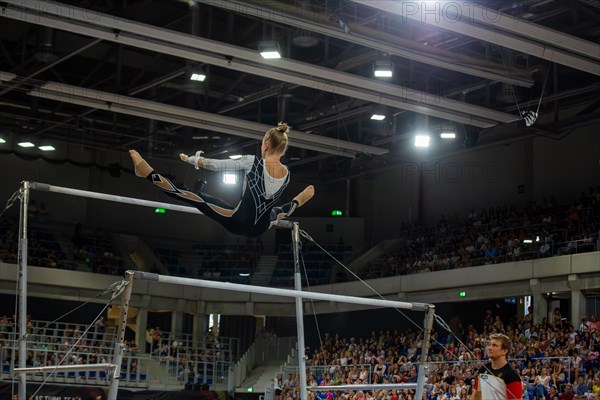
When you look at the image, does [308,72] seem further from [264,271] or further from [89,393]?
[264,271]

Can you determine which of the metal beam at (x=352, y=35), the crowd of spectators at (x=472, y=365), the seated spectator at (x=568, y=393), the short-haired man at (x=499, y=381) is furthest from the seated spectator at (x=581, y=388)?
the short-haired man at (x=499, y=381)

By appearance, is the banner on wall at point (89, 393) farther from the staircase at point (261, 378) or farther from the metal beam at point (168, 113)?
the metal beam at point (168, 113)

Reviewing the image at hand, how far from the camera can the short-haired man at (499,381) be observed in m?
6.33

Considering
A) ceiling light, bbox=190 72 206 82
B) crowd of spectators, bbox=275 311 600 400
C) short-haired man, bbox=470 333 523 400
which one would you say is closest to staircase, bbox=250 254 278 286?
crowd of spectators, bbox=275 311 600 400

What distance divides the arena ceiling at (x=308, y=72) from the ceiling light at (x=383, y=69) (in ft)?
0.95

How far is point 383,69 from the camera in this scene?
64.0 ft

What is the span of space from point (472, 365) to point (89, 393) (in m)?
11.1

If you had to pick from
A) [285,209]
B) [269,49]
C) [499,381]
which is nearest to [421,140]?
[269,49]

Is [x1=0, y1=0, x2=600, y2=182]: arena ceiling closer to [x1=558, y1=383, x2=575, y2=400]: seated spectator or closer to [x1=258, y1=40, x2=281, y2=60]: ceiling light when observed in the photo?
[x1=258, y1=40, x2=281, y2=60]: ceiling light

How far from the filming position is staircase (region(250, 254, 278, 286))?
31250 mm

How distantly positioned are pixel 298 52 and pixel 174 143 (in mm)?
8371

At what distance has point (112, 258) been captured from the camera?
30.7 m

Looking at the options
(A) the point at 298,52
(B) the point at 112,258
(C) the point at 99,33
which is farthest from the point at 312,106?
(B) the point at 112,258

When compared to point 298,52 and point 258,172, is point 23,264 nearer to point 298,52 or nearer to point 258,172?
point 258,172
